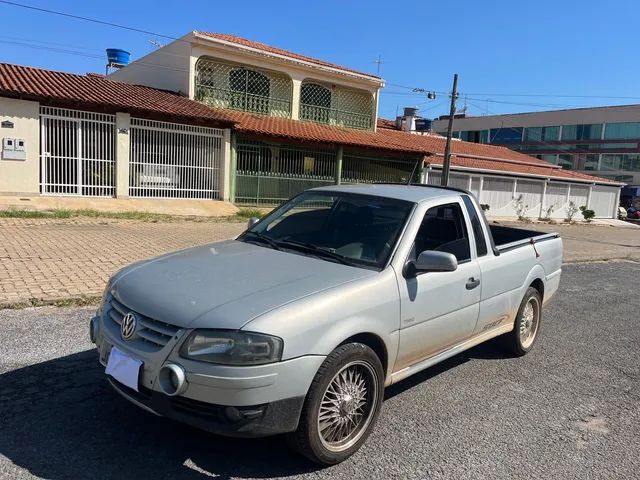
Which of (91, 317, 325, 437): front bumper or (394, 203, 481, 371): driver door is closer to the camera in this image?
(91, 317, 325, 437): front bumper

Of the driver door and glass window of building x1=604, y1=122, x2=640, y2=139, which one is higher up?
glass window of building x1=604, y1=122, x2=640, y2=139

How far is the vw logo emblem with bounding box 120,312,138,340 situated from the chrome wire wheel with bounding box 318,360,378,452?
45.1 inches

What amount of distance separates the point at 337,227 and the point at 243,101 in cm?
1934

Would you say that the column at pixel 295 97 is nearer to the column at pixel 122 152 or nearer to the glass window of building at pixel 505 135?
the column at pixel 122 152

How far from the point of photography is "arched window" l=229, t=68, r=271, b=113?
22172mm

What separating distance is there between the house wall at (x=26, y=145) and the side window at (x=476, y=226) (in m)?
14.2

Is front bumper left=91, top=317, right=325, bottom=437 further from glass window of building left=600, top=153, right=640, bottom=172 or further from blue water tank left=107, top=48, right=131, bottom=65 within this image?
glass window of building left=600, top=153, right=640, bottom=172

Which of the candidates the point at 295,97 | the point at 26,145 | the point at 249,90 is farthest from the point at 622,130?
the point at 26,145

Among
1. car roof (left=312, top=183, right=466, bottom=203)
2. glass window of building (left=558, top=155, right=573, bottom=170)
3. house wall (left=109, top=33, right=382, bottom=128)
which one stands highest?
house wall (left=109, top=33, right=382, bottom=128)

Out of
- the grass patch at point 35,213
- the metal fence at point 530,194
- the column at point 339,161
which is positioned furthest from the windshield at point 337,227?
the metal fence at point 530,194

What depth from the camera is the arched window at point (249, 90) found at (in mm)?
22172

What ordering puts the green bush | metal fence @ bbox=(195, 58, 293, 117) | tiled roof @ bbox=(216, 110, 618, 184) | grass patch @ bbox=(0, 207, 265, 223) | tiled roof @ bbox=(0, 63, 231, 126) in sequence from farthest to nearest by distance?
the green bush < metal fence @ bbox=(195, 58, 293, 117) < tiled roof @ bbox=(216, 110, 618, 184) < tiled roof @ bbox=(0, 63, 231, 126) < grass patch @ bbox=(0, 207, 265, 223)

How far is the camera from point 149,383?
113 inches

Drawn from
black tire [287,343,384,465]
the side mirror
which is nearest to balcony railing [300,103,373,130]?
the side mirror
